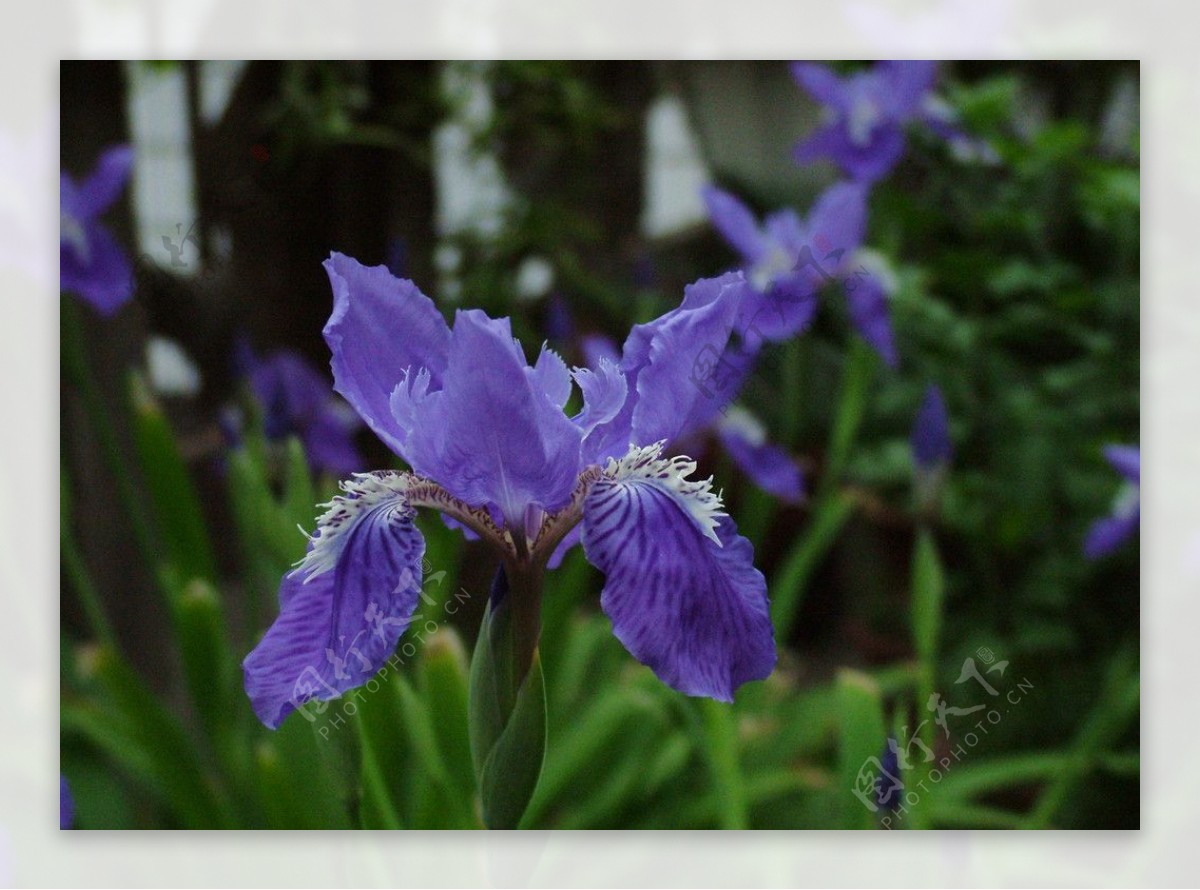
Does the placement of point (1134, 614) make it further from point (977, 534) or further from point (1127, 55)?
point (1127, 55)

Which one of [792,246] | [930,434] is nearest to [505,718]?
[930,434]

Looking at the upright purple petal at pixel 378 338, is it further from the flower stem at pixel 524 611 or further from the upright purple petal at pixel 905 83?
the upright purple petal at pixel 905 83

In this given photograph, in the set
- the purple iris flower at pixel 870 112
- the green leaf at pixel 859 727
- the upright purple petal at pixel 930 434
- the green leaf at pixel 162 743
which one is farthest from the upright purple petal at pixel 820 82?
the green leaf at pixel 162 743

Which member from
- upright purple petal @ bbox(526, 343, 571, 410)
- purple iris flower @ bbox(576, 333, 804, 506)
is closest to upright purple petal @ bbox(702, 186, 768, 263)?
purple iris flower @ bbox(576, 333, 804, 506)

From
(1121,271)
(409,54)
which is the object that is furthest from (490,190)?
(1121,271)

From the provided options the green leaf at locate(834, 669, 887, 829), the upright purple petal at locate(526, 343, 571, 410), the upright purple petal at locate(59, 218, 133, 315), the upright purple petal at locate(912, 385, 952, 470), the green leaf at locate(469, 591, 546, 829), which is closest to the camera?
the green leaf at locate(469, 591, 546, 829)

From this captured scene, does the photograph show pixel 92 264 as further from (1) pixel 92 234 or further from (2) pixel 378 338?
(2) pixel 378 338

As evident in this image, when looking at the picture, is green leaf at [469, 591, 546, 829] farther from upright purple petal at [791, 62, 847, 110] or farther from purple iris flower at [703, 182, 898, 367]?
upright purple petal at [791, 62, 847, 110]
